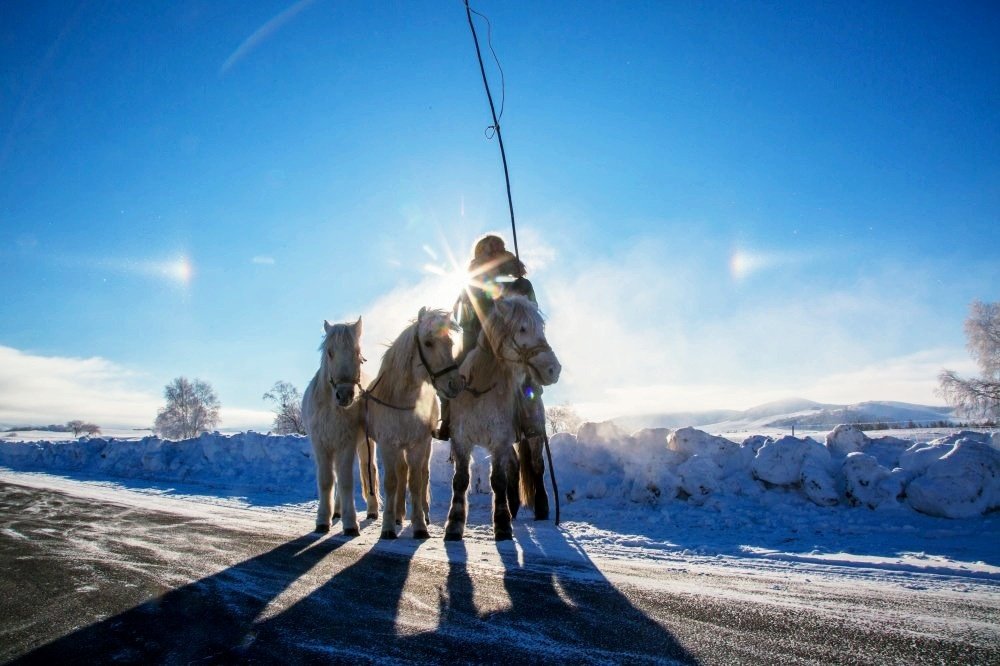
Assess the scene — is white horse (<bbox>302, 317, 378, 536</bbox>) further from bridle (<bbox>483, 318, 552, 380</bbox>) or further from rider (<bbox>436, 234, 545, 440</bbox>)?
bridle (<bbox>483, 318, 552, 380</bbox>)

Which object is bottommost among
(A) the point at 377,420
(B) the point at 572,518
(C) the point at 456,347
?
(B) the point at 572,518

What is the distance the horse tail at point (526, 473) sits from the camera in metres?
7.02

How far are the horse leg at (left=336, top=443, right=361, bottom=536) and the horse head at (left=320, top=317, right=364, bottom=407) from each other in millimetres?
870

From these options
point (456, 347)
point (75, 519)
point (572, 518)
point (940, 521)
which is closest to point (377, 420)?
point (456, 347)

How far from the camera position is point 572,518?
693 centimetres

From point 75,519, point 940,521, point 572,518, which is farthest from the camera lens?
point 572,518

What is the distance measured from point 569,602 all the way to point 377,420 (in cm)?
337

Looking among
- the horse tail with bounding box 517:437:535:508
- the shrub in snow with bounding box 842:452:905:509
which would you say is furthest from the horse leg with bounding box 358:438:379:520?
the shrub in snow with bounding box 842:452:905:509

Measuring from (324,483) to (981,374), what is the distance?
47095 mm

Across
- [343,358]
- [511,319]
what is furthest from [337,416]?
[511,319]

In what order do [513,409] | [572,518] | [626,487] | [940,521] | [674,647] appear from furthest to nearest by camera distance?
[626,487] → [572,518] → [513,409] → [940,521] → [674,647]

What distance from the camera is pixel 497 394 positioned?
18.4 ft

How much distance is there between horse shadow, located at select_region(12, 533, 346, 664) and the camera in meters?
2.12

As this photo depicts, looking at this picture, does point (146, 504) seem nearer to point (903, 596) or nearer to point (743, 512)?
point (743, 512)
